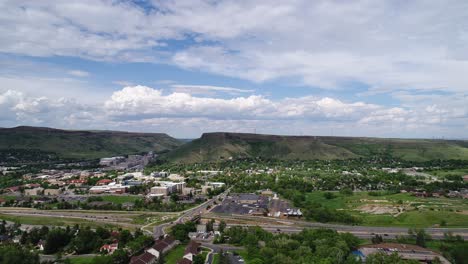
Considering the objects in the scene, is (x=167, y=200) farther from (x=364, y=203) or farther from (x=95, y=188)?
(x=364, y=203)

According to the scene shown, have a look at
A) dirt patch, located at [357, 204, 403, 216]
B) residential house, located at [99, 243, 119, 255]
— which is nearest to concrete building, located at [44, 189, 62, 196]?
residential house, located at [99, 243, 119, 255]

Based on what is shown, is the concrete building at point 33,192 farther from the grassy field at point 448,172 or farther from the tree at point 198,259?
the grassy field at point 448,172

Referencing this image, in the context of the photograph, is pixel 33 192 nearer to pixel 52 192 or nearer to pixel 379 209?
pixel 52 192

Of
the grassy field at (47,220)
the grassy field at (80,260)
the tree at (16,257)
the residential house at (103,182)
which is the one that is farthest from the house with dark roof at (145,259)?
the residential house at (103,182)

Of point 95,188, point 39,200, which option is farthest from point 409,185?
point 39,200

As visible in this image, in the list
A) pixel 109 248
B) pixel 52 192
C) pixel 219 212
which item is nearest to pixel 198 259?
pixel 109 248
